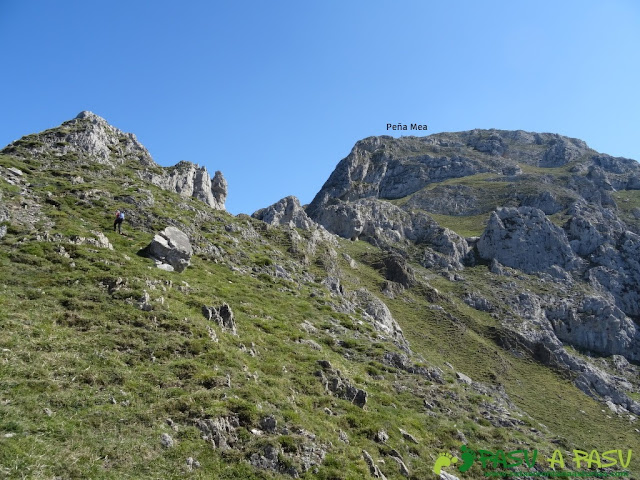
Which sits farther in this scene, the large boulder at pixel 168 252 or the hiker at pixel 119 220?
the hiker at pixel 119 220

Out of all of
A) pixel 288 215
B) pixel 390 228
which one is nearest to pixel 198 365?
pixel 288 215

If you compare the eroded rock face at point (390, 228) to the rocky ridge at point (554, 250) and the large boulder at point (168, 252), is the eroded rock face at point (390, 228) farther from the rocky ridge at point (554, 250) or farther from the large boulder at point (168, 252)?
the large boulder at point (168, 252)

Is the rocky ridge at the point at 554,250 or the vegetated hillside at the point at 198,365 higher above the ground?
the rocky ridge at the point at 554,250

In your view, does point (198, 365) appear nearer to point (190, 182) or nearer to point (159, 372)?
point (159, 372)

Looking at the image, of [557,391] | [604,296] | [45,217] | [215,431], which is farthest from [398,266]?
[215,431]

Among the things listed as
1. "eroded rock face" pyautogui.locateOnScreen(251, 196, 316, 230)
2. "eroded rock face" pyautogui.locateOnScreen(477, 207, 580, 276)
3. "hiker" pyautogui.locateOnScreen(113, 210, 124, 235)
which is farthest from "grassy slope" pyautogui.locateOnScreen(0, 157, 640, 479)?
"eroded rock face" pyautogui.locateOnScreen(477, 207, 580, 276)

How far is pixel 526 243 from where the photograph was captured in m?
126

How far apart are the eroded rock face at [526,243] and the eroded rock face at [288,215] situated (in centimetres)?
6163

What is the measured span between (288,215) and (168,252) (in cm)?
8415

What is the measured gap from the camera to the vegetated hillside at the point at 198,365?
52.3 ft

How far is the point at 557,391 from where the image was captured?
66000mm

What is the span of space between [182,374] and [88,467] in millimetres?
7316

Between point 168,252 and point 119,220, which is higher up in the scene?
point 119,220

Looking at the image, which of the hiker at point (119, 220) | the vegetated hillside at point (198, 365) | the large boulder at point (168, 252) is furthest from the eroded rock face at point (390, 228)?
the large boulder at point (168, 252)
